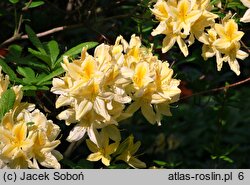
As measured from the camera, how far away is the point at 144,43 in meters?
2.56

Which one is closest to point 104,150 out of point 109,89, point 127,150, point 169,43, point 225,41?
point 127,150

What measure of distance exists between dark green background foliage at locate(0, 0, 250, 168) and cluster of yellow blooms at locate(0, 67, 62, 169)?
146 mm

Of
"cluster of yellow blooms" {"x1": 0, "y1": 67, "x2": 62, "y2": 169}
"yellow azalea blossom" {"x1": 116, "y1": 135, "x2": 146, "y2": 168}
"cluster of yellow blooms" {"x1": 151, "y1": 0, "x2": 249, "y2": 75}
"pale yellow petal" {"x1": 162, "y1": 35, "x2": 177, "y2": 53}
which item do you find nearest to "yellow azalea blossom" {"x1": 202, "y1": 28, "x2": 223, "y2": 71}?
"cluster of yellow blooms" {"x1": 151, "y1": 0, "x2": 249, "y2": 75}

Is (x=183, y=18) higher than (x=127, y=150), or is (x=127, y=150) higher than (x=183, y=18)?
(x=183, y=18)

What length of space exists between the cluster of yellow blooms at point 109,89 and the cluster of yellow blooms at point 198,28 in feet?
0.58

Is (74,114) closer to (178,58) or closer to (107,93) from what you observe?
(107,93)

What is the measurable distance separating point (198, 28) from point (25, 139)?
2.36ft

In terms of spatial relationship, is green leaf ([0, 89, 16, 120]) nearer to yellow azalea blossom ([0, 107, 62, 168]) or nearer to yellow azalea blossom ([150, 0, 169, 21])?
yellow azalea blossom ([0, 107, 62, 168])

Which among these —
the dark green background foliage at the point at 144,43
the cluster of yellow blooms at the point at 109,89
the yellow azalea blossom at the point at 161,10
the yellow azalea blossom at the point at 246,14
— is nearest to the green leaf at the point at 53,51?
the dark green background foliage at the point at 144,43

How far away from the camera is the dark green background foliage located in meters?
2.29

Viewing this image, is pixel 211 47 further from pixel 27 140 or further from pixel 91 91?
pixel 27 140

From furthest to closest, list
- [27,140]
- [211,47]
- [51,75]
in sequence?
[211,47]
[51,75]
[27,140]

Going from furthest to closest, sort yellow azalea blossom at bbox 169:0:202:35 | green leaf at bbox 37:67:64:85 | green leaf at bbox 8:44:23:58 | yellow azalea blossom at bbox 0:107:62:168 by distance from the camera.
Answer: green leaf at bbox 8:44:23:58, yellow azalea blossom at bbox 169:0:202:35, green leaf at bbox 37:67:64:85, yellow azalea blossom at bbox 0:107:62:168

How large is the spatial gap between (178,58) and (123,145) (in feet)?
2.20
